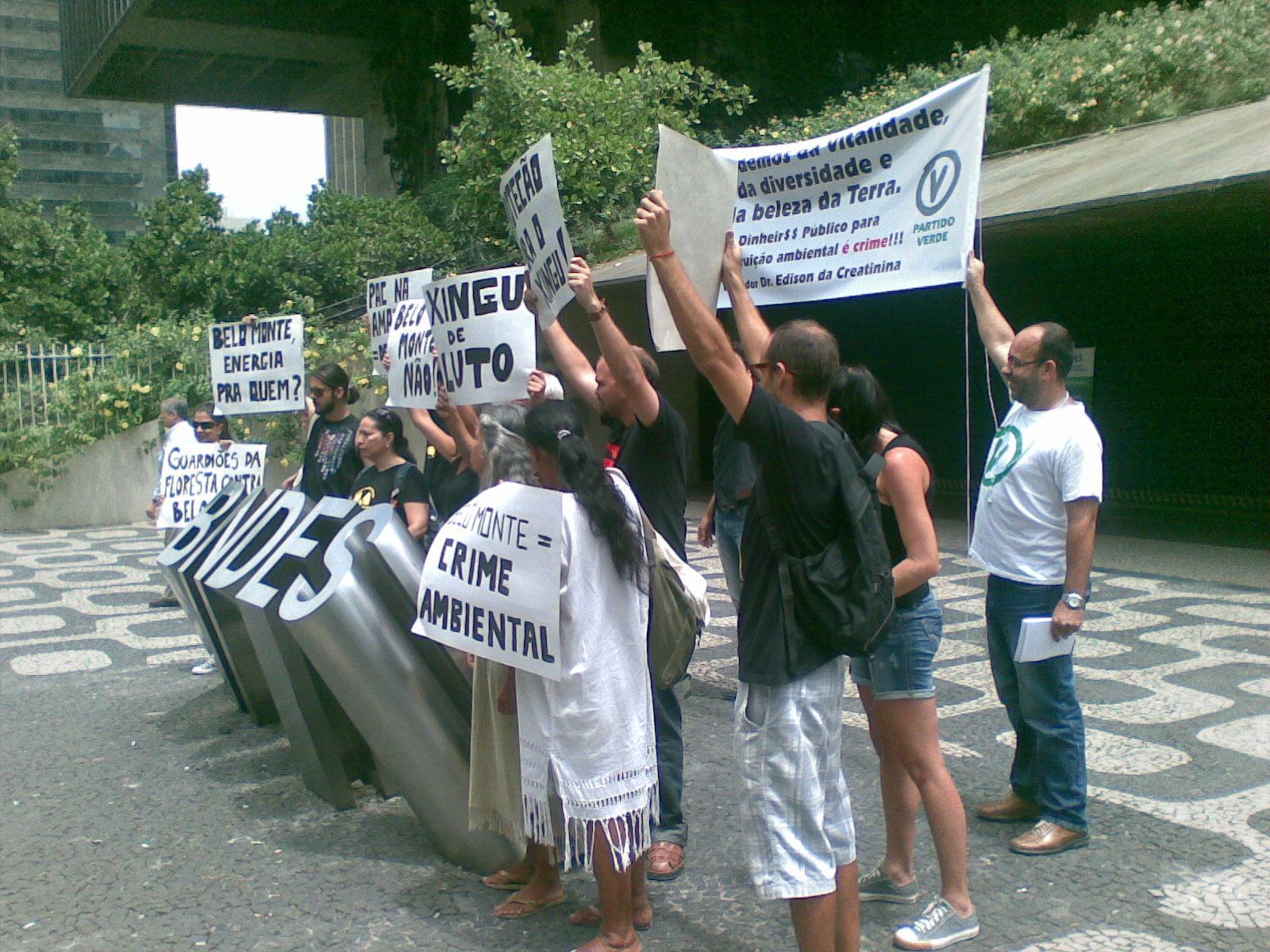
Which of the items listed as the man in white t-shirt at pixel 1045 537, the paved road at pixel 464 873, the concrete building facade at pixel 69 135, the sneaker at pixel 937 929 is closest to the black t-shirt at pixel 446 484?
the paved road at pixel 464 873

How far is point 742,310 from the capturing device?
366 centimetres

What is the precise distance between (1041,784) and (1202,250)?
32.1 ft

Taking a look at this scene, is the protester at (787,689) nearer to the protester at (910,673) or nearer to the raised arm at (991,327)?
the protester at (910,673)

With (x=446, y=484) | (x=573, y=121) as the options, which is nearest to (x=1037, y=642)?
(x=446, y=484)

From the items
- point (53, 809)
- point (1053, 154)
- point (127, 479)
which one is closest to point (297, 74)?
point (127, 479)

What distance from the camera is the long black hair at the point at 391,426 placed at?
590 cm

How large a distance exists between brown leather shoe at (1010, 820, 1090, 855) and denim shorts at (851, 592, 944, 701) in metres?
0.90

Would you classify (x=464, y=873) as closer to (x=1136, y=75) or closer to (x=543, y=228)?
(x=543, y=228)

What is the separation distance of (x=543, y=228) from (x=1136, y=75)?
1268 cm

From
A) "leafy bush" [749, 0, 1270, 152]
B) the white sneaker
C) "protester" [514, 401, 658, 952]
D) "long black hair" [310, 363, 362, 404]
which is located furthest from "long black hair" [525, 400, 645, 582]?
"leafy bush" [749, 0, 1270, 152]

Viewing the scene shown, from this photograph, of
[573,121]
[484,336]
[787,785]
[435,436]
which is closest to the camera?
[787,785]

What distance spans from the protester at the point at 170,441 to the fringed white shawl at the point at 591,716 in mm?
5082

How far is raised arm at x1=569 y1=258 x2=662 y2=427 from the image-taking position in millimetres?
3727

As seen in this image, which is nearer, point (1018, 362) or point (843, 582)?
point (843, 582)
